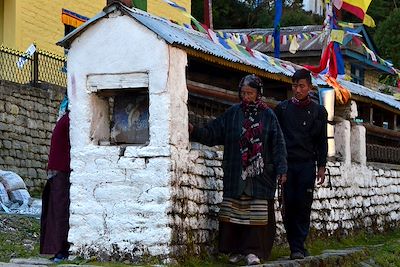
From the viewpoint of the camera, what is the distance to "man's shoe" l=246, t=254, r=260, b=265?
23.6 ft

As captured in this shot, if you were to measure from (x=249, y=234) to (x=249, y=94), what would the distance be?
1.20 metres

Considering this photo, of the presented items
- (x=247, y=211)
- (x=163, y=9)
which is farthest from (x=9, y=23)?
(x=247, y=211)

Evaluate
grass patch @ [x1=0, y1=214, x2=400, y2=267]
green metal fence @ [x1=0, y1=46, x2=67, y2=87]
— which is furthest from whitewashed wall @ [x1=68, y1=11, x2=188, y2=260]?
green metal fence @ [x1=0, y1=46, x2=67, y2=87]

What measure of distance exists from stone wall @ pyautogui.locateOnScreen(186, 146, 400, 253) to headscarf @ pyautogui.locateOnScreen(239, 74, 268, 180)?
0.48m

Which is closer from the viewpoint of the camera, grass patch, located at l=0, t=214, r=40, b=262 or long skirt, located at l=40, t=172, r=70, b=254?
long skirt, located at l=40, t=172, r=70, b=254

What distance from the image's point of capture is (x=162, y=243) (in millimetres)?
6965

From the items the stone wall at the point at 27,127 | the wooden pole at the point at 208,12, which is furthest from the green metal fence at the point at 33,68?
the wooden pole at the point at 208,12

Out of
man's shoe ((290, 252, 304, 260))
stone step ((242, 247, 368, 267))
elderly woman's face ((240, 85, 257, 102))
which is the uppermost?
elderly woman's face ((240, 85, 257, 102))

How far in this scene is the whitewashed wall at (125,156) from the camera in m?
7.03

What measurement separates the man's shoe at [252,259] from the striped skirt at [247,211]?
0.91ft

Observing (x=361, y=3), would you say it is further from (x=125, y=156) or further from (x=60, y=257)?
(x=60, y=257)

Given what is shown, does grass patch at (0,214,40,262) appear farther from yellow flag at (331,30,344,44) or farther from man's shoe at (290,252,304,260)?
→ yellow flag at (331,30,344,44)

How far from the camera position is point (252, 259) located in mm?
7234

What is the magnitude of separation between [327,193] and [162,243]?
13.2 feet
